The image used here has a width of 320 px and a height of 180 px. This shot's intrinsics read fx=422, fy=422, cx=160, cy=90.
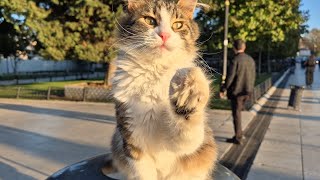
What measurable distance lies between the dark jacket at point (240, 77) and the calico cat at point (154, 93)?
7014 mm

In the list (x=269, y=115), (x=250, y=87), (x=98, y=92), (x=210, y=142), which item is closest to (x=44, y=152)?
(x=250, y=87)

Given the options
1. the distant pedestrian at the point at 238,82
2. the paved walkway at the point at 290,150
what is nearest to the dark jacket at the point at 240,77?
the distant pedestrian at the point at 238,82

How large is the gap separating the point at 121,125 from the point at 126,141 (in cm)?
11

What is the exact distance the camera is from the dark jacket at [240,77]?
959 cm

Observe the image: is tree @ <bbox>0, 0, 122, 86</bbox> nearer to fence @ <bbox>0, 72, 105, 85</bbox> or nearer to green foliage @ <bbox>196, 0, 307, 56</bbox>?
green foliage @ <bbox>196, 0, 307, 56</bbox>

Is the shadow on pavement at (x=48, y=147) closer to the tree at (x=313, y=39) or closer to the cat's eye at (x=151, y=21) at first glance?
the cat's eye at (x=151, y=21)

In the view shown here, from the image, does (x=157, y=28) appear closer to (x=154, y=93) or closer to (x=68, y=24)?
(x=154, y=93)

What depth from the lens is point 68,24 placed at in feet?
56.4

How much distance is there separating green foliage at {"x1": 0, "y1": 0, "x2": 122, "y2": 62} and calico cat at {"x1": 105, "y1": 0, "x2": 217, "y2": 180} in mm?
14050

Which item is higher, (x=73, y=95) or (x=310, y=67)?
(x=310, y=67)

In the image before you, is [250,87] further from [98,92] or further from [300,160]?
[98,92]

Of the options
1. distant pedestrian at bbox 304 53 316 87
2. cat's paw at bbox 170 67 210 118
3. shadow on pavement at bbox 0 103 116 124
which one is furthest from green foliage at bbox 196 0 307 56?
cat's paw at bbox 170 67 210 118

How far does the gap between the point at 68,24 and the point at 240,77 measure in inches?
382

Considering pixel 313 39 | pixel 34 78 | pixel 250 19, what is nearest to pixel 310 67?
pixel 250 19
